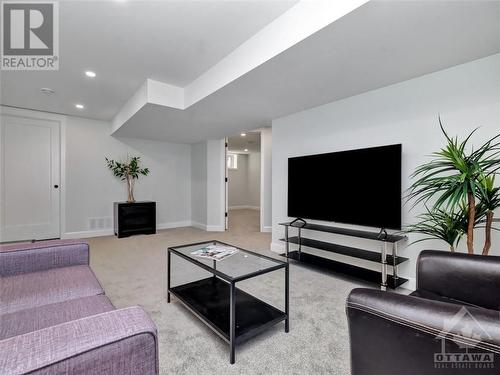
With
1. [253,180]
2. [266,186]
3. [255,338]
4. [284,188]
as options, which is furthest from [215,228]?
[253,180]

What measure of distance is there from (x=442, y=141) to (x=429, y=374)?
7.40 feet

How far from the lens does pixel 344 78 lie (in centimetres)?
244

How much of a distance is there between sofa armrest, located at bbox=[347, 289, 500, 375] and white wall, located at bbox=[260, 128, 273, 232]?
190 inches

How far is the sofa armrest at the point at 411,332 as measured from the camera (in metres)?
0.70

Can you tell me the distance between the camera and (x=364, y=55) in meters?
2.01

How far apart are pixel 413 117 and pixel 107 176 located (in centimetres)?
543

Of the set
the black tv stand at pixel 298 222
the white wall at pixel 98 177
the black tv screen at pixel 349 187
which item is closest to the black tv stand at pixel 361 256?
the black tv stand at pixel 298 222

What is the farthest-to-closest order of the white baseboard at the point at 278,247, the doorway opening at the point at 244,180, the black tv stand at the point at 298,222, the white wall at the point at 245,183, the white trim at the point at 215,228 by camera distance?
1. the white wall at the point at 245,183
2. the doorway opening at the point at 244,180
3. the white trim at the point at 215,228
4. the white baseboard at the point at 278,247
5. the black tv stand at the point at 298,222

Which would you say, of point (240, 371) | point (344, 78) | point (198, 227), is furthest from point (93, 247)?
point (344, 78)

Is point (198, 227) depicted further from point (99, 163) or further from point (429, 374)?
point (429, 374)

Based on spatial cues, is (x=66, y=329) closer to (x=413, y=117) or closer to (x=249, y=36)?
(x=249, y=36)

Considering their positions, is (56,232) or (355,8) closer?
(355,8)

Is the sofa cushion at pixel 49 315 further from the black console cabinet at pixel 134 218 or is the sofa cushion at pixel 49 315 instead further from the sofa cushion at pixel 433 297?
the black console cabinet at pixel 134 218
